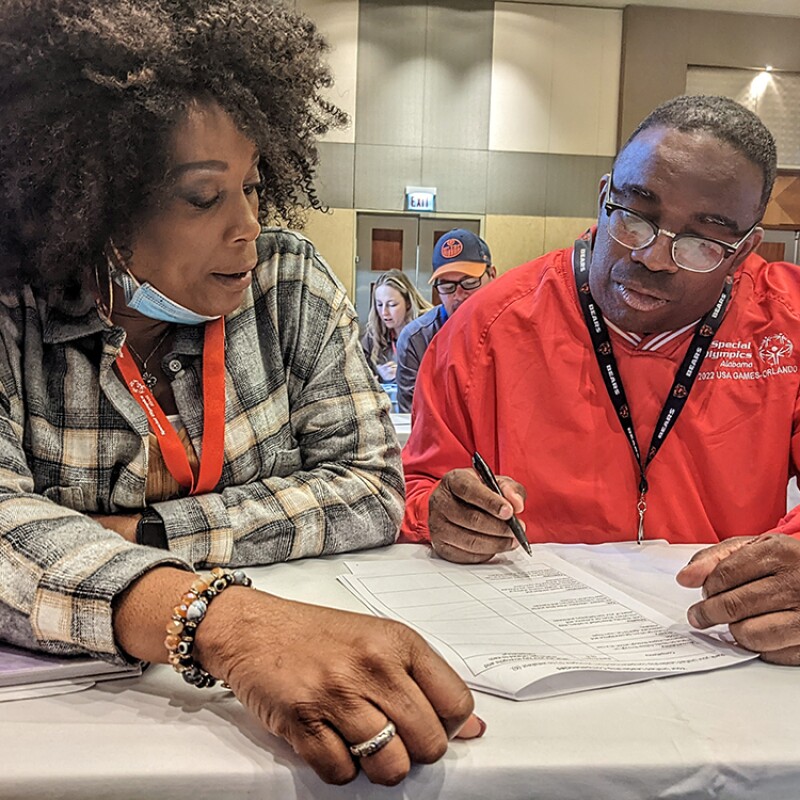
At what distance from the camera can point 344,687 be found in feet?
2.20

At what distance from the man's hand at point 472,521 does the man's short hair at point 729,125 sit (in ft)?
2.63

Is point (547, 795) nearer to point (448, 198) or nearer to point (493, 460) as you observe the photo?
point (493, 460)

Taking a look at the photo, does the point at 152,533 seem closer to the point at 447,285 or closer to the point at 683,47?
the point at 447,285

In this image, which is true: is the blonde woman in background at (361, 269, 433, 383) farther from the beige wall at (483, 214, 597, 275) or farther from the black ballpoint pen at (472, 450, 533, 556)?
the black ballpoint pen at (472, 450, 533, 556)

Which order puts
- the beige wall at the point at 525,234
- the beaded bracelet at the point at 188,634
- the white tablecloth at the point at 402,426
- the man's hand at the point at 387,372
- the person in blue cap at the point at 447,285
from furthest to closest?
1. the beige wall at the point at 525,234
2. the man's hand at the point at 387,372
3. the person in blue cap at the point at 447,285
4. the white tablecloth at the point at 402,426
5. the beaded bracelet at the point at 188,634

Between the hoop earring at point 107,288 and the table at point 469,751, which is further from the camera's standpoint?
the hoop earring at point 107,288

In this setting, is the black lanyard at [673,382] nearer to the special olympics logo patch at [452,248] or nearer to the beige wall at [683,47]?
the special olympics logo patch at [452,248]

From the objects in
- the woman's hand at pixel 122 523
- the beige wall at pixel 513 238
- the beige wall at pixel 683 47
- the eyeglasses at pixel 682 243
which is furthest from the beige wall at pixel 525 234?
the woman's hand at pixel 122 523

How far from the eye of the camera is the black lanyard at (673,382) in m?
1.61

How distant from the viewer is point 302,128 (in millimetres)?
1390

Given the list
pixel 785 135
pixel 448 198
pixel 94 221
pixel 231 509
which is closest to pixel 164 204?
pixel 94 221

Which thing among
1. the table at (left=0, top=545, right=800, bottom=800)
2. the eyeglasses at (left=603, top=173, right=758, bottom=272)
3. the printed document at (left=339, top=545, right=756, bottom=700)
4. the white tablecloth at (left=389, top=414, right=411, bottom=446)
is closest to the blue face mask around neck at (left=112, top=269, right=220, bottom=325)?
the printed document at (left=339, top=545, right=756, bottom=700)

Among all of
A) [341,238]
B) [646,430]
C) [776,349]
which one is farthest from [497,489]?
[341,238]

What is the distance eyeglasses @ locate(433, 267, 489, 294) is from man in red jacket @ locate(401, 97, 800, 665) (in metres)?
3.24
